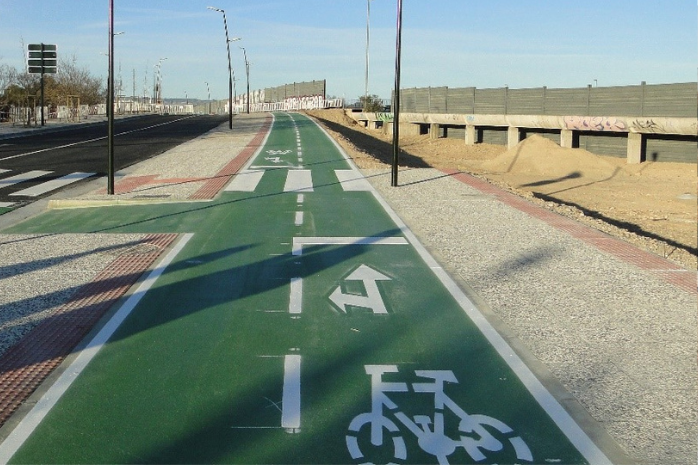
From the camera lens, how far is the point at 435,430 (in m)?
5.78

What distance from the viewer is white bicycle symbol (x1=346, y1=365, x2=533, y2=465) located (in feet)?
17.9

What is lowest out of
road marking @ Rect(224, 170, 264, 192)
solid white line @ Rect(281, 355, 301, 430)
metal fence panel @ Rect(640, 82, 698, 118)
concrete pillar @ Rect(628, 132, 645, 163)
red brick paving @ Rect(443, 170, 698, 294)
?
solid white line @ Rect(281, 355, 301, 430)

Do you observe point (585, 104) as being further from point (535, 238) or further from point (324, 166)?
point (535, 238)

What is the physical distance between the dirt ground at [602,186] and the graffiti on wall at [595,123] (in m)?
1.53

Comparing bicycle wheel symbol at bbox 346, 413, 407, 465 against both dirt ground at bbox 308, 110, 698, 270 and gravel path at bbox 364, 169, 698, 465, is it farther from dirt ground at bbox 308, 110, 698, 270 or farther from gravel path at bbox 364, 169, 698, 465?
dirt ground at bbox 308, 110, 698, 270

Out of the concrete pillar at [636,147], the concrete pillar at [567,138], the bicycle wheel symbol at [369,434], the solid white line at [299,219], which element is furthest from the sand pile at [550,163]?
the bicycle wheel symbol at [369,434]

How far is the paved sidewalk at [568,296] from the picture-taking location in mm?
6289

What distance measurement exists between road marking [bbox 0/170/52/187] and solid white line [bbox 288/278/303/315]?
14191 mm

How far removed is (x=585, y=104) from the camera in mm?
46688

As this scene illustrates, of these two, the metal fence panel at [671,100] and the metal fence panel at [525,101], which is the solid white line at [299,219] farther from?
the metal fence panel at [525,101]

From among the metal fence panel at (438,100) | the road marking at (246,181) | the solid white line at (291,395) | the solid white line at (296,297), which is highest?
the metal fence panel at (438,100)

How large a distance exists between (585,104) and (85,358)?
141 feet

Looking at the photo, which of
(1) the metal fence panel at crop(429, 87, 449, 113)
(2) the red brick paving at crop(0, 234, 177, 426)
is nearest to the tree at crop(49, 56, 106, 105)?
(1) the metal fence panel at crop(429, 87, 449, 113)

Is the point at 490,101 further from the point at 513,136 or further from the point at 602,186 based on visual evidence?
the point at 602,186
